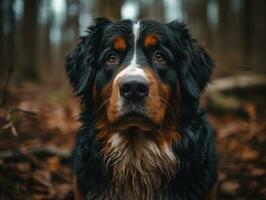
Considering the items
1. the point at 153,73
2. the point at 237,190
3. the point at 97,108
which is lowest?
the point at 237,190

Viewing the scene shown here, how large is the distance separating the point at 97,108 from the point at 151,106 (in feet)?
2.70

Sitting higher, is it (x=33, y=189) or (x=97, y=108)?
(x=97, y=108)

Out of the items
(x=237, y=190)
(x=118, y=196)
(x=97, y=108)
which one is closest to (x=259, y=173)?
(x=237, y=190)

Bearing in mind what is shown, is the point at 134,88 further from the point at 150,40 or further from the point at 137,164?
the point at 137,164

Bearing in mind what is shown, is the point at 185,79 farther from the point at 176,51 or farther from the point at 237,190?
the point at 237,190

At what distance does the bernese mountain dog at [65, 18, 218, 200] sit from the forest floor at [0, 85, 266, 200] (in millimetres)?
792

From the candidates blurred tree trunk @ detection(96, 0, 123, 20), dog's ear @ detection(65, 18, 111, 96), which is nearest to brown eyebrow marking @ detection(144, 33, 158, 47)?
dog's ear @ detection(65, 18, 111, 96)

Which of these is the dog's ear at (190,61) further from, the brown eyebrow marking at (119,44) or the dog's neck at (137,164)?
the dog's neck at (137,164)

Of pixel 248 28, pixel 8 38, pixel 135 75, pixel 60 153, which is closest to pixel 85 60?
pixel 135 75

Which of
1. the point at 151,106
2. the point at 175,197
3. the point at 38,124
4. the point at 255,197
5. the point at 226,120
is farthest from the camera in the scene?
the point at 226,120

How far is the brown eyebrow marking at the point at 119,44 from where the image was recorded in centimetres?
422

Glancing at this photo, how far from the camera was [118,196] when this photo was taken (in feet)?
14.3

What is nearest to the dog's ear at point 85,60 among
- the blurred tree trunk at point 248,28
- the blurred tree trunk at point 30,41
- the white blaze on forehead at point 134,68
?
the white blaze on forehead at point 134,68

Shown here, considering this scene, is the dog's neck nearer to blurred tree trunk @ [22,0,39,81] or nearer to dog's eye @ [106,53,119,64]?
dog's eye @ [106,53,119,64]
